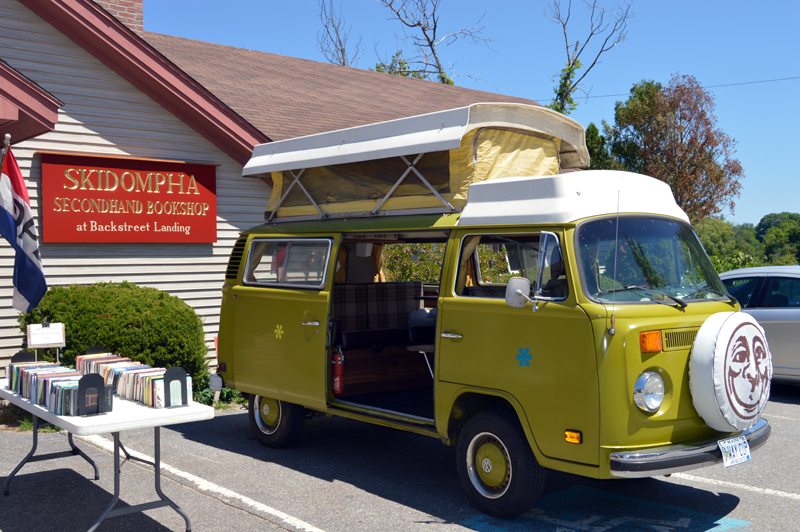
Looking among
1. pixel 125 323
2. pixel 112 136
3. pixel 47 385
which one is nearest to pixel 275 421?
pixel 125 323

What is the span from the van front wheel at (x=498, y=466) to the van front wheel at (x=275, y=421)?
7.68 ft

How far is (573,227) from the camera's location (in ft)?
16.5

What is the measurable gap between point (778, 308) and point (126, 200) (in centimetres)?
910

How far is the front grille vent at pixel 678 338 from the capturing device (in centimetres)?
477

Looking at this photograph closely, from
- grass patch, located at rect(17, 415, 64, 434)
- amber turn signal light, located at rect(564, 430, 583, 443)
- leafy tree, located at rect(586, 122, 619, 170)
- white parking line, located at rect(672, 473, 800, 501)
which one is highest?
leafy tree, located at rect(586, 122, 619, 170)

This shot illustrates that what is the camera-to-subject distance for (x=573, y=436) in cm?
473

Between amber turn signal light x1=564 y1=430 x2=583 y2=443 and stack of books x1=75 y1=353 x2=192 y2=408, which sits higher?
stack of books x1=75 y1=353 x2=192 y2=408

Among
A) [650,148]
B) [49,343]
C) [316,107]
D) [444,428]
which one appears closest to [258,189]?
[316,107]

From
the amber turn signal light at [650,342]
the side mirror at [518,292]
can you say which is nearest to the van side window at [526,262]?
the side mirror at [518,292]

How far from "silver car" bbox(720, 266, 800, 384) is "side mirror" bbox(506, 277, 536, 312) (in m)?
6.21

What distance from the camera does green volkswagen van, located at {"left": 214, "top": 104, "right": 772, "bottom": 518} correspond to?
4703 millimetres

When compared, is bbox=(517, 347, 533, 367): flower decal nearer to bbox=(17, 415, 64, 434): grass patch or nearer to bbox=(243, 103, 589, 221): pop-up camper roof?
bbox=(243, 103, 589, 221): pop-up camper roof

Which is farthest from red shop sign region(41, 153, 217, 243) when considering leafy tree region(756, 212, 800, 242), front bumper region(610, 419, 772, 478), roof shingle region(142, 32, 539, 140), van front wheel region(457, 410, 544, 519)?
leafy tree region(756, 212, 800, 242)

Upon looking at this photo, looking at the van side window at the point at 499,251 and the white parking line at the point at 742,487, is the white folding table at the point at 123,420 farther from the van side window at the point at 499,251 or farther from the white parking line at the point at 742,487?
the white parking line at the point at 742,487
